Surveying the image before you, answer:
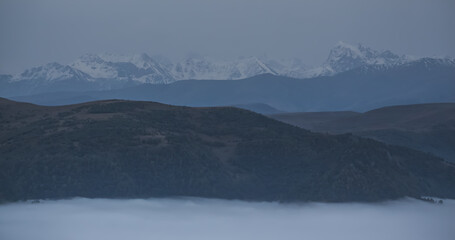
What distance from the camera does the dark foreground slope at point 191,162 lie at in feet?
455

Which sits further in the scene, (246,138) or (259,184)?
(246,138)

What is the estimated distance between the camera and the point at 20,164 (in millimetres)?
139000

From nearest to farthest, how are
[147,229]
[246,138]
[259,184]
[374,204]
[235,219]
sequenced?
[147,229] → [235,219] → [374,204] → [259,184] → [246,138]

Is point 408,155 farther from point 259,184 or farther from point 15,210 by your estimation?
point 15,210

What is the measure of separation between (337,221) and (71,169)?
144 feet

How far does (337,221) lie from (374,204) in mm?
13359

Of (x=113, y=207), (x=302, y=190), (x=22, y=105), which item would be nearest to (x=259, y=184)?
(x=302, y=190)

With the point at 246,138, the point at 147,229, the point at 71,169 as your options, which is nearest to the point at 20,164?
the point at 71,169

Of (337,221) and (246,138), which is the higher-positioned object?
(246,138)

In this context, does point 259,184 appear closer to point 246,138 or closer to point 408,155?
point 246,138

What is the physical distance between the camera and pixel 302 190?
142750 millimetres

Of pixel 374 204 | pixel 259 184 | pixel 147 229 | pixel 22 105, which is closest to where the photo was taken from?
pixel 147 229

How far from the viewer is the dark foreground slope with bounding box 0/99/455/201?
138700mm

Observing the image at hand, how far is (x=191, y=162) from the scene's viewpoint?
148 metres
